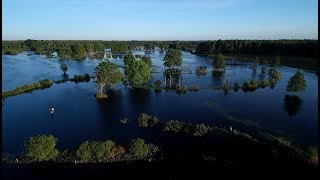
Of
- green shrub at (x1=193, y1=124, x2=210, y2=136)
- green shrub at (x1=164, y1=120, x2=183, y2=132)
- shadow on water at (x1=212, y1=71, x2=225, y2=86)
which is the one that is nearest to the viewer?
green shrub at (x1=193, y1=124, x2=210, y2=136)

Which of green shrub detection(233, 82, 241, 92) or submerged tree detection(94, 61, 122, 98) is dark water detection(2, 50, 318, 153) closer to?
submerged tree detection(94, 61, 122, 98)

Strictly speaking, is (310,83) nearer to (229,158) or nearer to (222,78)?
(222,78)

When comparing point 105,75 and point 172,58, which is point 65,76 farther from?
point 172,58

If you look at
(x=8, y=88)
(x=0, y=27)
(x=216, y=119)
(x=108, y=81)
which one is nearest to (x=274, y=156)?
(x=216, y=119)

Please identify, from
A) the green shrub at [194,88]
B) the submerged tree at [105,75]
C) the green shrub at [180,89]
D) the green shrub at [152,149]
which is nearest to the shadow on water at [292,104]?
the green shrub at [194,88]

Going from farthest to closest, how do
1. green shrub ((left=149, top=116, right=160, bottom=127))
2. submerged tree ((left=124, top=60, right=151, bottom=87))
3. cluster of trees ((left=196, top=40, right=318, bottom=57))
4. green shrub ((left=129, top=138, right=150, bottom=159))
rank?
cluster of trees ((left=196, top=40, right=318, bottom=57))
submerged tree ((left=124, top=60, right=151, bottom=87))
green shrub ((left=149, top=116, right=160, bottom=127))
green shrub ((left=129, top=138, right=150, bottom=159))

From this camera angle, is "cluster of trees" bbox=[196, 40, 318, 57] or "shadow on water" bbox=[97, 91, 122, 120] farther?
"cluster of trees" bbox=[196, 40, 318, 57]

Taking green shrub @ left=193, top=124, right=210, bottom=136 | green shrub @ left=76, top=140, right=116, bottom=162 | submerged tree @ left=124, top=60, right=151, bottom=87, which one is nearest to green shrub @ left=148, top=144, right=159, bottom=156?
green shrub @ left=76, top=140, right=116, bottom=162

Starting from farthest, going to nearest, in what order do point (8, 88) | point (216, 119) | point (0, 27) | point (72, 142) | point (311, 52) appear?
1. point (311, 52)
2. point (8, 88)
3. point (216, 119)
4. point (72, 142)
5. point (0, 27)
